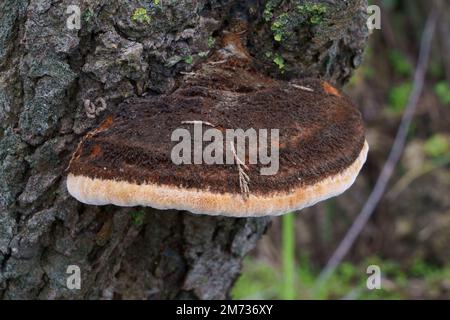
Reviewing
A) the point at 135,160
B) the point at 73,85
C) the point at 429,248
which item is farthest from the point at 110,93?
the point at 429,248

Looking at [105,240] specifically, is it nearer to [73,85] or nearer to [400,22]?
[73,85]

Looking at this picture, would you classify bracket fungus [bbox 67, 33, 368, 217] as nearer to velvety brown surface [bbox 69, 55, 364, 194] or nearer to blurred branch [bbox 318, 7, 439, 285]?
velvety brown surface [bbox 69, 55, 364, 194]

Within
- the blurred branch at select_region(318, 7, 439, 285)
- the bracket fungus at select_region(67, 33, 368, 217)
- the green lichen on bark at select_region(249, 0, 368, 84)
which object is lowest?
the bracket fungus at select_region(67, 33, 368, 217)

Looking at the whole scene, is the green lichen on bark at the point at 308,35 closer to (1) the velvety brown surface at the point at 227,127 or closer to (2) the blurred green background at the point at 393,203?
(1) the velvety brown surface at the point at 227,127

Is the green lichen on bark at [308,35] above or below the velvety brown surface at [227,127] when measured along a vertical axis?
above

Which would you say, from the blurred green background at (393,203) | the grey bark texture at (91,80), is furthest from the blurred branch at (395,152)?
the grey bark texture at (91,80)

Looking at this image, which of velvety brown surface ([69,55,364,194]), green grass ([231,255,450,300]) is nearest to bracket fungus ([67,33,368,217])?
velvety brown surface ([69,55,364,194])

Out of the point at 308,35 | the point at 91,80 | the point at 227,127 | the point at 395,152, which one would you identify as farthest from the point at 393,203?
the point at 91,80
